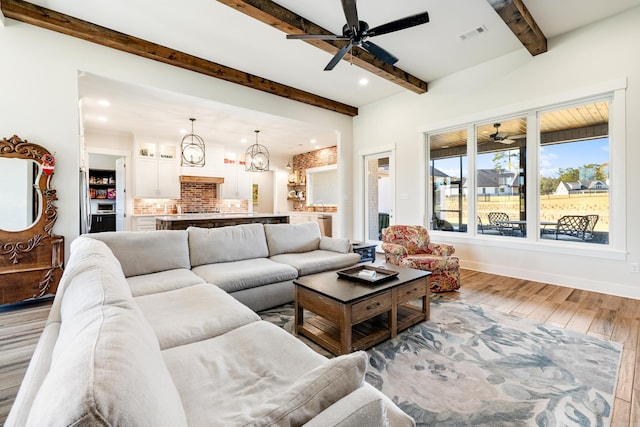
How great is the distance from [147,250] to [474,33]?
4646 mm

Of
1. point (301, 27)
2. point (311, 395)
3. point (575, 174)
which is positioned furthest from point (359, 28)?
point (575, 174)

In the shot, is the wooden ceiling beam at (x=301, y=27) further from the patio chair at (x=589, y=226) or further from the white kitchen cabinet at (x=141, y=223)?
the white kitchen cabinet at (x=141, y=223)

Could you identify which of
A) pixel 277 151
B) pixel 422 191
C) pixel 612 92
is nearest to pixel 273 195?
pixel 277 151

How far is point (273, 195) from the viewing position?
34.1 feet

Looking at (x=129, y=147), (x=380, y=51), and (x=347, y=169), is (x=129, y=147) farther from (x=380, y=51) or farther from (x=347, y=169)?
(x=380, y=51)

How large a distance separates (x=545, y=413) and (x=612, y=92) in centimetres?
394

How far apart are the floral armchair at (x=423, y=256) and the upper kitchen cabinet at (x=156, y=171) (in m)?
5.77

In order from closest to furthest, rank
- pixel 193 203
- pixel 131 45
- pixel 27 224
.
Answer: pixel 27 224 < pixel 131 45 < pixel 193 203

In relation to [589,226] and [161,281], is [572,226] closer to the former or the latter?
[589,226]

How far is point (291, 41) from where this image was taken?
12.7ft

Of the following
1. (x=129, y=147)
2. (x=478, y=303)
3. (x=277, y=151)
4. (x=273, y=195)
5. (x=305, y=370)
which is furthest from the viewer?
(x=273, y=195)

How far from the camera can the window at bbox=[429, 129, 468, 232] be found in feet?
16.6

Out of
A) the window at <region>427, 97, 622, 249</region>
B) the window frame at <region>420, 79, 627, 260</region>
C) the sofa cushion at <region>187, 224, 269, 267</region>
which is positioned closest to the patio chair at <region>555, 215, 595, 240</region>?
the window at <region>427, 97, 622, 249</region>

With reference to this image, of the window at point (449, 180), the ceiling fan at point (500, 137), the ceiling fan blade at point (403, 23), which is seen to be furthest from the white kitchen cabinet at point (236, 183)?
the ceiling fan at point (500, 137)
